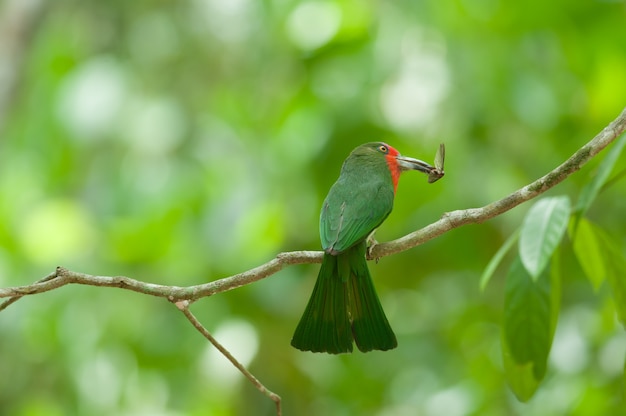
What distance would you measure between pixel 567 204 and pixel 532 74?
2.70 metres

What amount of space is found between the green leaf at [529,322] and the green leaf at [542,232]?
122 millimetres

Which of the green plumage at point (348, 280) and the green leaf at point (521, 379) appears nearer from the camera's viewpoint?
the green plumage at point (348, 280)

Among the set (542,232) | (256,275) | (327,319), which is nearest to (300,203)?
(542,232)

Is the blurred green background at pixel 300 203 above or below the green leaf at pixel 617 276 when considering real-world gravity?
A: above

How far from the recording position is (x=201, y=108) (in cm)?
646

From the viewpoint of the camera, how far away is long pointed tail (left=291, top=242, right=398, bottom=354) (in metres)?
1.97

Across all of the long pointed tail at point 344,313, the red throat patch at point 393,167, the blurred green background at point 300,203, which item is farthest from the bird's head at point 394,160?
the blurred green background at point 300,203

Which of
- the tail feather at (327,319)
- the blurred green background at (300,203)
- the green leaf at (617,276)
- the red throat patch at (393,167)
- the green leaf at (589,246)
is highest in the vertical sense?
the blurred green background at (300,203)

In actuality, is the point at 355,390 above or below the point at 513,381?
above

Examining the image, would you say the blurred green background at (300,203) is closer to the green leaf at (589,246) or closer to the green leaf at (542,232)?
the green leaf at (589,246)

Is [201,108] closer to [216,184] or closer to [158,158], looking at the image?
[158,158]

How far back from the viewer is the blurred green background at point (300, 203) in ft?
14.7

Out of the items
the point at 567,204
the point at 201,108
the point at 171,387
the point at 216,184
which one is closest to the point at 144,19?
the point at 201,108

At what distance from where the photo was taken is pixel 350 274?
2.11 m
